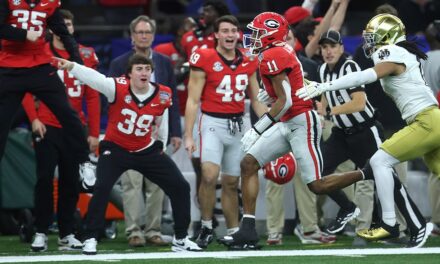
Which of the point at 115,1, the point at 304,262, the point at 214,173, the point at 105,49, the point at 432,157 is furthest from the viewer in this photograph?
the point at 115,1

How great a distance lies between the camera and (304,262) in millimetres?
10711

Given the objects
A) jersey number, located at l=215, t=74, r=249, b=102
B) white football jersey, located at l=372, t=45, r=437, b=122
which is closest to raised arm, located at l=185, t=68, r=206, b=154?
jersey number, located at l=215, t=74, r=249, b=102

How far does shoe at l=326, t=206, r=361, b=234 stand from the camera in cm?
1202

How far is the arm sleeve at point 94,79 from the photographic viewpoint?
455 inches

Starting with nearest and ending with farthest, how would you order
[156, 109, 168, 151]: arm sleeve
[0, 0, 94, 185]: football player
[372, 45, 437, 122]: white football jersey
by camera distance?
[372, 45, 437, 122]: white football jersey → [0, 0, 94, 185]: football player → [156, 109, 168, 151]: arm sleeve

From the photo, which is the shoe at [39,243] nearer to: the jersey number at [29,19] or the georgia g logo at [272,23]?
the jersey number at [29,19]

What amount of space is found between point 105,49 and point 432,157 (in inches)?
199

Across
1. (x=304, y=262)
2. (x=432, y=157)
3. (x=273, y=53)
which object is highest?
(x=273, y=53)

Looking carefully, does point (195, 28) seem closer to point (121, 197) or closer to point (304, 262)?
point (121, 197)

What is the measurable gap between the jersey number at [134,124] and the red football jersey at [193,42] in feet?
6.55

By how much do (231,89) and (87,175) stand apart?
→ 4.80ft

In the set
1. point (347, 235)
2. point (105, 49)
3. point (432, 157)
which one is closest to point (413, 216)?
point (432, 157)

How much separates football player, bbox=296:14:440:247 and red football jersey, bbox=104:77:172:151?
1.73 meters

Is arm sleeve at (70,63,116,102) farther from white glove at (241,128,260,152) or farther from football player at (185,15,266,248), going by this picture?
white glove at (241,128,260,152)
